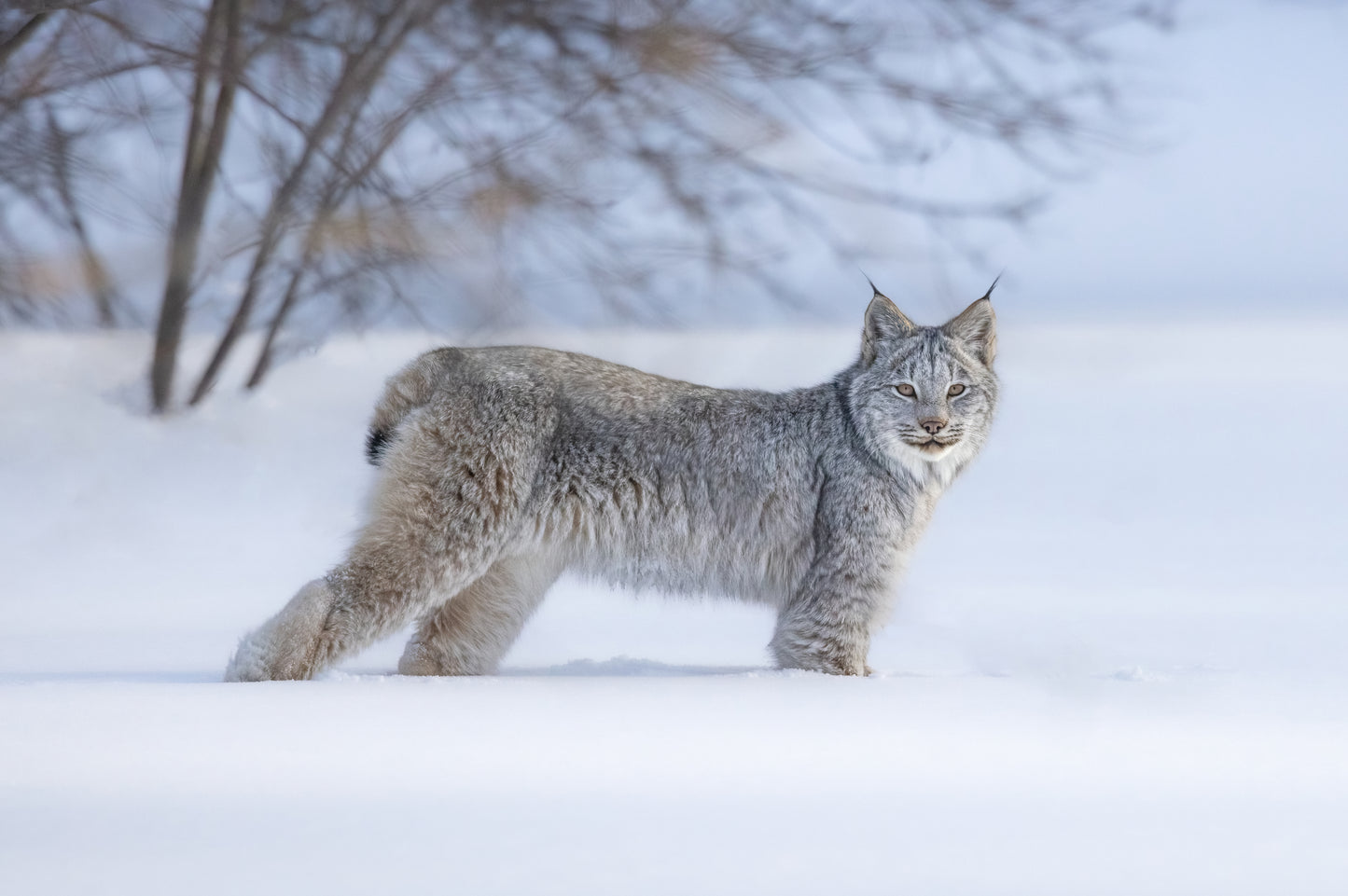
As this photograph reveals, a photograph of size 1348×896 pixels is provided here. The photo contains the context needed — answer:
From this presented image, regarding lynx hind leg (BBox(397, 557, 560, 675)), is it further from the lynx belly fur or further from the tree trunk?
the tree trunk

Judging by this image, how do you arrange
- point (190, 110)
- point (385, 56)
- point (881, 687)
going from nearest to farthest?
1. point (385, 56)
2. point (190, 110)
3. point (881, 687)

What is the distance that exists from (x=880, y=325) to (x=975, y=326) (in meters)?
0.28

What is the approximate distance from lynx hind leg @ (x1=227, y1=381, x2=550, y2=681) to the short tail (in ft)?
0.26

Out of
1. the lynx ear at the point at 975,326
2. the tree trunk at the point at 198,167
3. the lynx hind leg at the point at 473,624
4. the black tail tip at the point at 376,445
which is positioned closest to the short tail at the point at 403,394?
the black tail tip at the point at 376,445

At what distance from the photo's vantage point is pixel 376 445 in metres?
3.63

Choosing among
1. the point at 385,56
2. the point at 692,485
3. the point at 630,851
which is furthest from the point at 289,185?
the point at 692,485

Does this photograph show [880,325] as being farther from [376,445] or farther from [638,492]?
[376,445]

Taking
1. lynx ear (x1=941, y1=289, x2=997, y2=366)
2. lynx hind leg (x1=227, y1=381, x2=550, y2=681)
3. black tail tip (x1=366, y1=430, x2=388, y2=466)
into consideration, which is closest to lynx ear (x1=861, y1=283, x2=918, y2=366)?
lynx ear (x1=941, y1=289, x2=997, y2=366)

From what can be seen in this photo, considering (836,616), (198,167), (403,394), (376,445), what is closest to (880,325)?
(836,616)

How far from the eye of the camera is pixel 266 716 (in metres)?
2.78

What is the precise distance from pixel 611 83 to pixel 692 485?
5.76 ft

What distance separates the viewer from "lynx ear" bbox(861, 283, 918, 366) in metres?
3.81

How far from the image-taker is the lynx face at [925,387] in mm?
3672

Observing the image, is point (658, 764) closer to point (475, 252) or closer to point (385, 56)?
point (475, 252)
